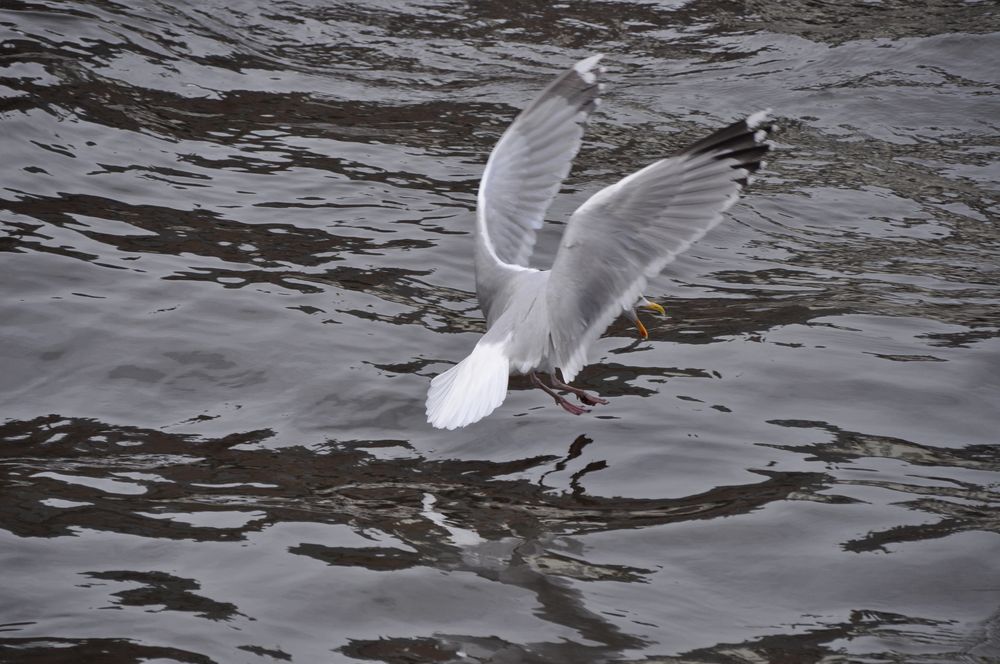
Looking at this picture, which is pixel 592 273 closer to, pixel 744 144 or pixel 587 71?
pixel 744 144

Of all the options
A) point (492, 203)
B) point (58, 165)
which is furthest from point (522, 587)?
point (58, 165)

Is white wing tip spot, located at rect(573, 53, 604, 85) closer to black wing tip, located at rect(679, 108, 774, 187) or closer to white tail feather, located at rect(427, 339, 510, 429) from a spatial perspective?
black wing tip, located at rect(679, 108, 774, 187)

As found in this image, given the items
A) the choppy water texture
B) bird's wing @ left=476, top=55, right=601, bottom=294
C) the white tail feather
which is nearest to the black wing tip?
the choppy water texture

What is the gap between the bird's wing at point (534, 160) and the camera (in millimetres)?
6379

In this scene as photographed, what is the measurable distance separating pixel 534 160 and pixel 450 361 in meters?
1.16

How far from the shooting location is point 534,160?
21.1 ft

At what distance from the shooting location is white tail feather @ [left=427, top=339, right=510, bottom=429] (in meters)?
4.77

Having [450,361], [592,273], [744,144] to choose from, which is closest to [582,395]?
[592,273]

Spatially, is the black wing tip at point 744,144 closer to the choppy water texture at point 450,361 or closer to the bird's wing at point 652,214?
the bird's wing at point 652,214

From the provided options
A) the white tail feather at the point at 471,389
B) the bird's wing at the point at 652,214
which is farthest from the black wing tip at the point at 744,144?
the white tail feather at the point at 471,389

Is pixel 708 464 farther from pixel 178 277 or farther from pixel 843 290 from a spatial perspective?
pixel 178 277

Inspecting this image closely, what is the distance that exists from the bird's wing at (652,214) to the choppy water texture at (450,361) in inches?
26.6

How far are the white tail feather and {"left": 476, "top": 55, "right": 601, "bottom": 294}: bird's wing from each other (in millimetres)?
1196

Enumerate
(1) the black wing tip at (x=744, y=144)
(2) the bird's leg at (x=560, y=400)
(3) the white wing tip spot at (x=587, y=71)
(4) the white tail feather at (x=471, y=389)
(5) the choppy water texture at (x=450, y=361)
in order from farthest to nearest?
(3) the white wing tip spot at (x=587, y=71) < (2) the bird's leg at (x=560, y=400) < (1) the black wing tip at (x=744, y=144) < (4) the white tail feather at (x=471, y=389) < (5) the choppy water texture at (x=450, y=361)
